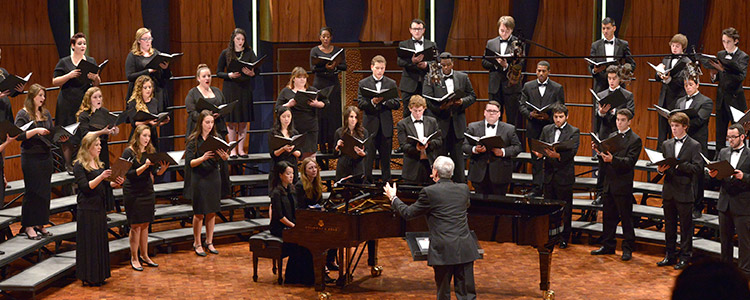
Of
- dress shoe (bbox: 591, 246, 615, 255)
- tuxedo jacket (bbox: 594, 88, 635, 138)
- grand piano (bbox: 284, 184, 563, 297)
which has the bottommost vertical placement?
dress shoe (bbox: 591, 246, 615, 255)

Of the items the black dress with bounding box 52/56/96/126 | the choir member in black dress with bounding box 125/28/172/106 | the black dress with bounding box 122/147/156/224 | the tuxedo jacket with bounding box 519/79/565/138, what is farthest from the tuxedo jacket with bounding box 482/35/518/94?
the black dress with bounding box 52/56/96/126

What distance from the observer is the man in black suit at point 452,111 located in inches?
365

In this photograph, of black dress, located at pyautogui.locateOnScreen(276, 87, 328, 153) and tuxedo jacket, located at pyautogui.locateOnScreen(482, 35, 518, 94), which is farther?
tuxedo jacket, located at pyautogui.locateOnScreen(482, 35, 518, 94)

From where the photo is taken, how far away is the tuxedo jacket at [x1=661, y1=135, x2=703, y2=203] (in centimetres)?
811

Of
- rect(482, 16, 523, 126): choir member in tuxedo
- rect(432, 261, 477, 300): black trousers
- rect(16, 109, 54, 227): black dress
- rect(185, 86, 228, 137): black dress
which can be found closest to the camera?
rect(432, 261, 477, 300): black trousers

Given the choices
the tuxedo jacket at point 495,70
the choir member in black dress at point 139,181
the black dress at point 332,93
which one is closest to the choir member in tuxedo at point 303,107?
the black dress at point 332,93

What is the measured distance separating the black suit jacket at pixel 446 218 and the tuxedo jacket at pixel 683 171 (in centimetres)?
294

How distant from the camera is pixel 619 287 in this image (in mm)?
7848

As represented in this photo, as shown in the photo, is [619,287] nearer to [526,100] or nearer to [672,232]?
[672,232]

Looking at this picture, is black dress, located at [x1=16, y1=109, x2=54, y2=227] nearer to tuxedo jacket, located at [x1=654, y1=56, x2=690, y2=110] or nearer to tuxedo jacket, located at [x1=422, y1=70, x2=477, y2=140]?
tuxedo jacket, located at [x1=422, y1=70, x2=477, y2=140]

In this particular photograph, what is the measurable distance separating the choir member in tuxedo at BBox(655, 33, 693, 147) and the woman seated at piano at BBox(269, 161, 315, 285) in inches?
166

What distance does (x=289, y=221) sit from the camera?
7766 millimetres

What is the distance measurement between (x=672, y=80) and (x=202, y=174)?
5035 millimetres

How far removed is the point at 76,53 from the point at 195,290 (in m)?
2.88
